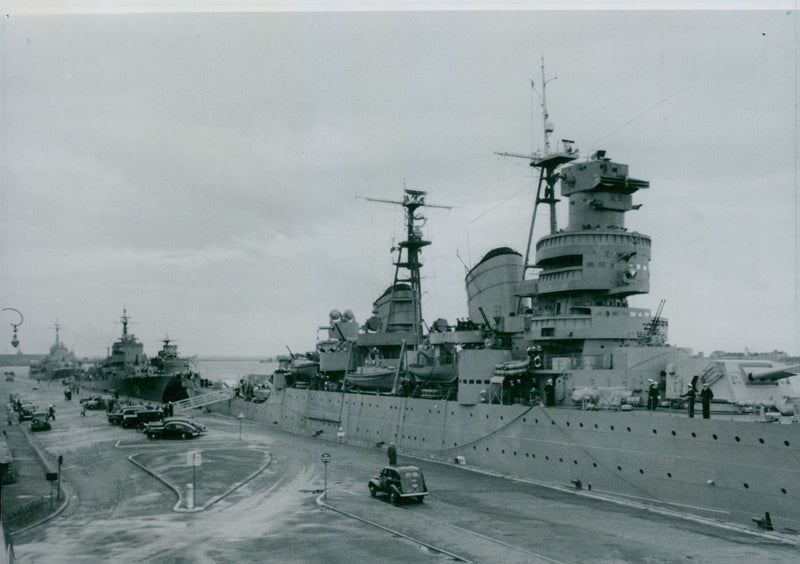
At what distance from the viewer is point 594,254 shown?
2280 cm

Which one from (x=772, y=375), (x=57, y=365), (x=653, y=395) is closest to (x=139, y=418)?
(x=653, y=395)

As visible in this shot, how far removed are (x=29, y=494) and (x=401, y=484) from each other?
10.6 m

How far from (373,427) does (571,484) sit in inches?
555

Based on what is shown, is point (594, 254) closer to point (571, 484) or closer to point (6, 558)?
point (571, 484)

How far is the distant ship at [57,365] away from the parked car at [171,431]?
93107 millimetres

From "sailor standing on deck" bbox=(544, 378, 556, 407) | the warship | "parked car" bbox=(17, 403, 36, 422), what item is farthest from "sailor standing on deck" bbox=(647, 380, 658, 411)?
"parked car" bbox=(17, 403, 36, 422)

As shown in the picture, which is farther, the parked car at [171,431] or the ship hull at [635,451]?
the parked car at [171,431]

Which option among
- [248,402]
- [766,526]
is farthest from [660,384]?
[248,402]

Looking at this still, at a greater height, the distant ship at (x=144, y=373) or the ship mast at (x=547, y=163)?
the ship mast at (x=547, y=163)

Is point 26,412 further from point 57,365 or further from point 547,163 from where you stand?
point 57,365

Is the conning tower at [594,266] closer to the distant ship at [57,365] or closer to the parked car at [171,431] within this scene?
the parked car at [171,431]

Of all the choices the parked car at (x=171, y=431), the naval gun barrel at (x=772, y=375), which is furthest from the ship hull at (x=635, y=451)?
the parked car at (x=171, y=431)

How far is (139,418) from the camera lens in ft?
135

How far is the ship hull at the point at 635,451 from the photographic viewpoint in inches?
594
